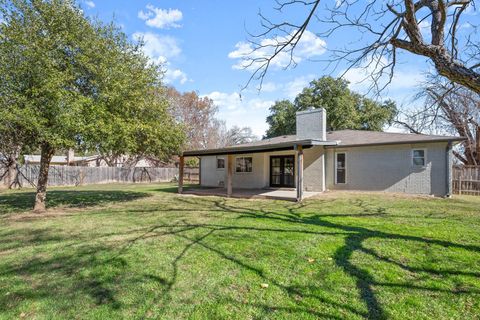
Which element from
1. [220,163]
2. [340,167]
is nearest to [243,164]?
[220,163]

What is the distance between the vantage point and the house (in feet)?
36.9

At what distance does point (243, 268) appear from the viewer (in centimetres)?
381

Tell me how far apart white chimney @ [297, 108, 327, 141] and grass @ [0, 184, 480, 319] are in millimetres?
7250

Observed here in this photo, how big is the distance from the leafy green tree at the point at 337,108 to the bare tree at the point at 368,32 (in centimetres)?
1778

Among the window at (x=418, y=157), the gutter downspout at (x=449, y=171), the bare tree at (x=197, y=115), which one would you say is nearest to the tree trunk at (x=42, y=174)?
the window at (x=418, y=157)

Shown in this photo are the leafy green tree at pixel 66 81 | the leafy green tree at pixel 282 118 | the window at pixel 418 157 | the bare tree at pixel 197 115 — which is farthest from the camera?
the bare tree at pixel 197 115

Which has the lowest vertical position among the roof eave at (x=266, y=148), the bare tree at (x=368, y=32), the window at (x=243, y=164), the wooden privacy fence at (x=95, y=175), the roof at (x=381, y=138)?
the wooden privacy fence at (x=95, y=175)

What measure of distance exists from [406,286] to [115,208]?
8.58 m

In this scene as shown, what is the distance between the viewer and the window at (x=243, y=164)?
16266mm

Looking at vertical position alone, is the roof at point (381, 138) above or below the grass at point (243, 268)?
above

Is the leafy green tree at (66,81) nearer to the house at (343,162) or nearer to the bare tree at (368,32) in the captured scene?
the house at (343,162)

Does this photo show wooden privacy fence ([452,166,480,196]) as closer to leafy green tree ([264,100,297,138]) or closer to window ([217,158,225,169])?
window ([217,158,225,169])

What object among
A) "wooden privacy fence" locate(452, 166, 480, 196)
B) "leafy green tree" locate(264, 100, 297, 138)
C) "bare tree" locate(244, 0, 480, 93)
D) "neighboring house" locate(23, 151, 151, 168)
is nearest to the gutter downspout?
"wooden privacy fence" locate(452, 166, 480, 196)

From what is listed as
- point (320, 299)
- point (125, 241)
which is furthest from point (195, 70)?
point (320, 299)
